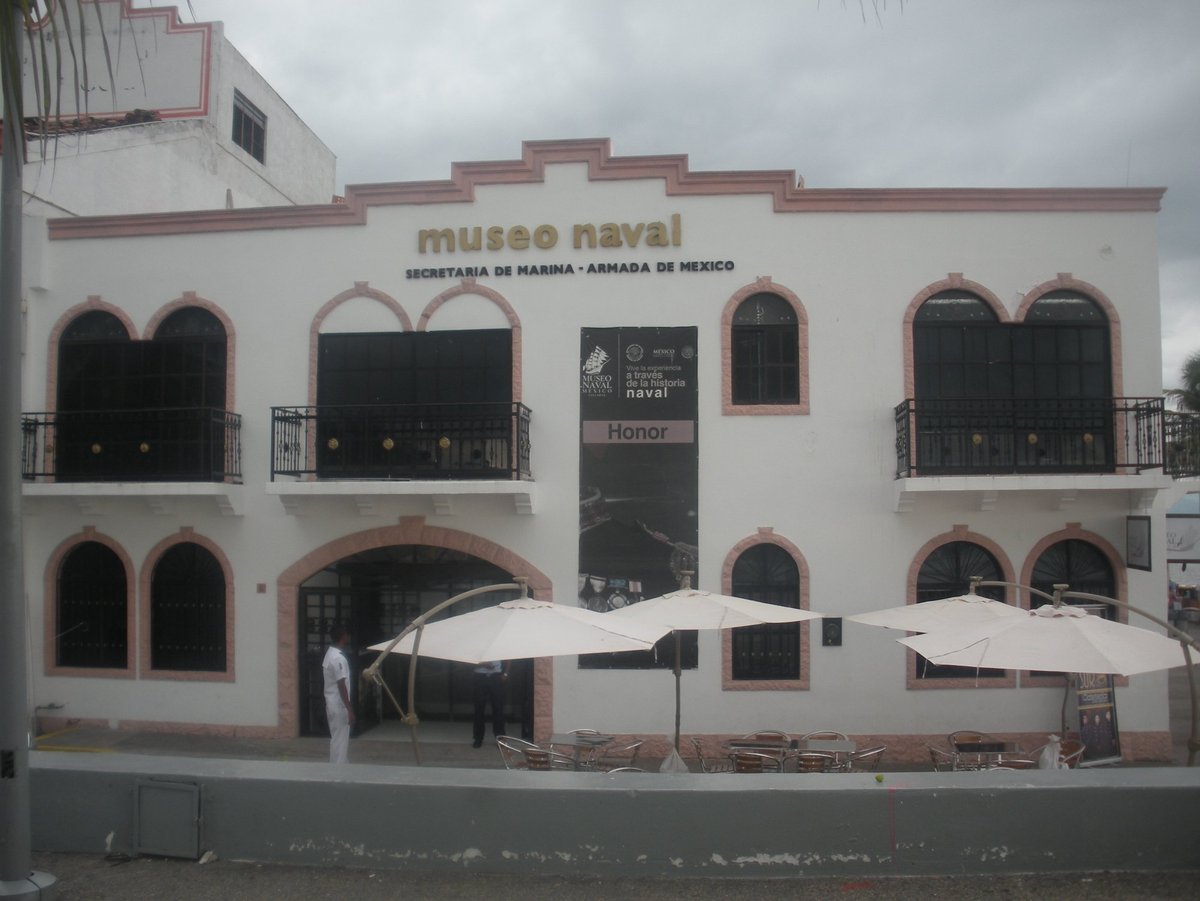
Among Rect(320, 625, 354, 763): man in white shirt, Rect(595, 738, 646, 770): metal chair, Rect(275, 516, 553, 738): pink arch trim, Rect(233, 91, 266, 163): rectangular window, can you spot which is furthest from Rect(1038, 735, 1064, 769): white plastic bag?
Rect(233, 91, 266, 163): rectangular window

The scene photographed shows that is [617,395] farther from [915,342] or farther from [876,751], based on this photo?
[876,751]

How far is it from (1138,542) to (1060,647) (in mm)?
5716

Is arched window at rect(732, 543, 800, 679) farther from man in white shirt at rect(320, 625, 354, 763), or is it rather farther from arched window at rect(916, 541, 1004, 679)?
man in white shirt at rect(320, 625, 354, 763)

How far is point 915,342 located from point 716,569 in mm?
4149

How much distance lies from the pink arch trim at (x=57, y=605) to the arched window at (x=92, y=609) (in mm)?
52

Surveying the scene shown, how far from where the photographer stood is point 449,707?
1431cm

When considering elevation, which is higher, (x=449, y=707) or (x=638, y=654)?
(x=638, y=654)

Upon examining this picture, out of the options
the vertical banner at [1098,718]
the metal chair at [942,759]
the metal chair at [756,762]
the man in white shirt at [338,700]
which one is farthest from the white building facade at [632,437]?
the metal chair at [756,762]

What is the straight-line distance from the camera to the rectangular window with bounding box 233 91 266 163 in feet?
62.6

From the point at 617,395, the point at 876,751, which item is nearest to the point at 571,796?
the point at 876,751

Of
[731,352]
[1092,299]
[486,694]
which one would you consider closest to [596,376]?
[731,352]

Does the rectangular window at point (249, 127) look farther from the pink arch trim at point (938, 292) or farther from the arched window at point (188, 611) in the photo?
the pink arch trim at point (938, 292)

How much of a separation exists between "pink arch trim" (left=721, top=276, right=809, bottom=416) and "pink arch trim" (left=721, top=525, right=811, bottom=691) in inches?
63.1

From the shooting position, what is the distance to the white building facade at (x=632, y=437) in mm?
12789
